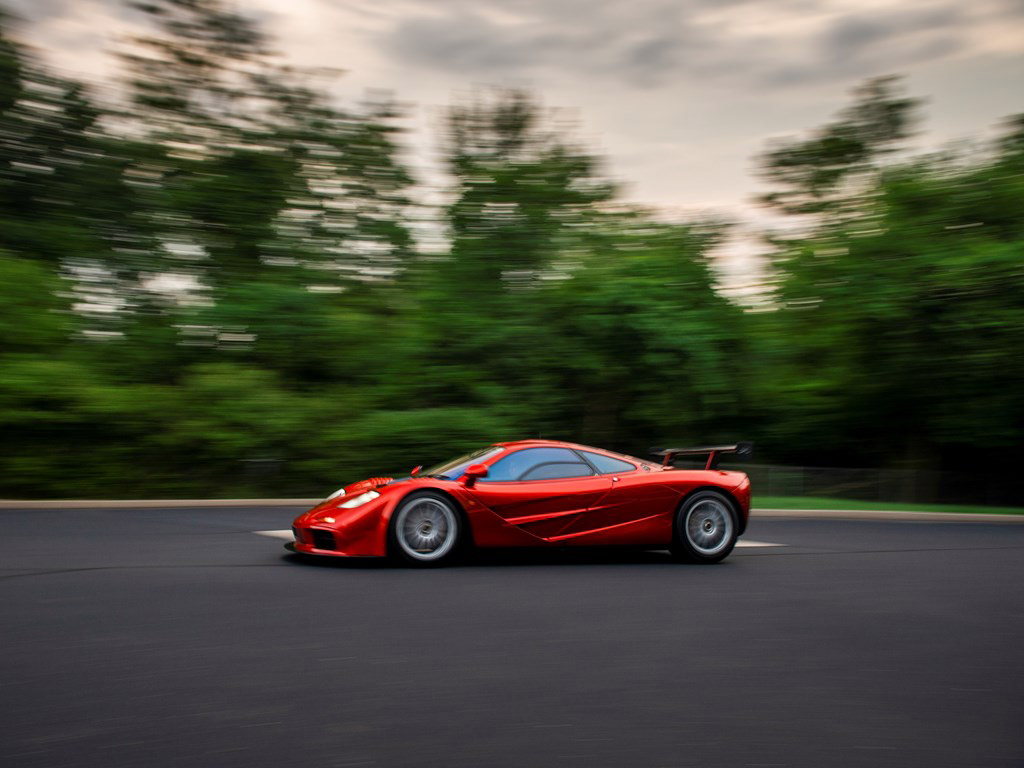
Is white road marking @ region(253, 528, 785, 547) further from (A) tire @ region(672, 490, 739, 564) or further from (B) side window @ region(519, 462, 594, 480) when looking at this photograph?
(B) side window @ region(519, 462, 594, 480)

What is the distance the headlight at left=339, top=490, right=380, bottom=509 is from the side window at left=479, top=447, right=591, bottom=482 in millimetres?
1036

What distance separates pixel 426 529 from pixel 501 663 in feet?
12.4

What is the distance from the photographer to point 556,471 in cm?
989

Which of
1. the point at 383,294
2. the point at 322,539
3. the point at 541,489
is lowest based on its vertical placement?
the point at 322,539

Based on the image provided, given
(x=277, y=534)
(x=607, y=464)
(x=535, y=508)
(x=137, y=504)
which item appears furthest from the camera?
(x=137, y=504)

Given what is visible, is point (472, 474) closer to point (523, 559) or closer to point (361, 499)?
point (361, 499)

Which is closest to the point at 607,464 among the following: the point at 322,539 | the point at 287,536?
the point at 322,539

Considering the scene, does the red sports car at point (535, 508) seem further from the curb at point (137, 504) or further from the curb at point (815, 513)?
the curb at point (137, 504)

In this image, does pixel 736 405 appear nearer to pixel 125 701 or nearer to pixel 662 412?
pixel 662 412

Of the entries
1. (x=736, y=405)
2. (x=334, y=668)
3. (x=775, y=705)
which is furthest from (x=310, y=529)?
(x=736, y=405)

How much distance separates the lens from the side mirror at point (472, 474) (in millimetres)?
9430

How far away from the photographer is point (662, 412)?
26422 mm

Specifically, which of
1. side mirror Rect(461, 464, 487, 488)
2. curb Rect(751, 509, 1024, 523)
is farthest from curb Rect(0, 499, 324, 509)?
curb Rect(751, 509, 1024, 523)

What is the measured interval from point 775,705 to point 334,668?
2312 millimetres
